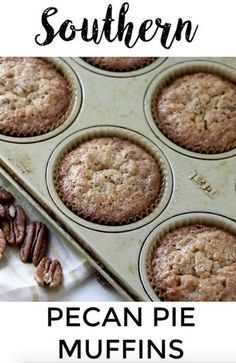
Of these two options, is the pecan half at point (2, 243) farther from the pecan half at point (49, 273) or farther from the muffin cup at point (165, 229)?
the muffin cup at point (165, 229)

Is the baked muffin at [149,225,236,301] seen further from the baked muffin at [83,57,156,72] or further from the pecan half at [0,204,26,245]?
the baked muffin at [83,57,156,72]

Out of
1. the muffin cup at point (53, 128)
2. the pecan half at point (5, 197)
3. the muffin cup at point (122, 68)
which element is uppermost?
the muffin cup at point (122, 68)

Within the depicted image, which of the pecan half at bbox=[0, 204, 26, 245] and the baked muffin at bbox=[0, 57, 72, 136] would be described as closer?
the pecan half at bbox=[0, 204, 26, 245]

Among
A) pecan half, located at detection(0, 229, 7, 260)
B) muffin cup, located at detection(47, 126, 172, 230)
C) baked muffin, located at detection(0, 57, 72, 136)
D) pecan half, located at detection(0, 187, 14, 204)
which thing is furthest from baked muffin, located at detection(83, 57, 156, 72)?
pecan half, located at detection(0, 229, 7, 260)

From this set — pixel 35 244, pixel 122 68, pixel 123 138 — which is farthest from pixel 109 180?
pixel 122 68

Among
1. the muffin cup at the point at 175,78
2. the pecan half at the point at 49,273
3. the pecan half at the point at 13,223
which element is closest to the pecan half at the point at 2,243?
the pecan half at the point at 13,223

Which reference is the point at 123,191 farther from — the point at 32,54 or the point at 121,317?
the point at 32,54

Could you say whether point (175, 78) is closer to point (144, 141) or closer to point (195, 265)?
point (144, 141)
